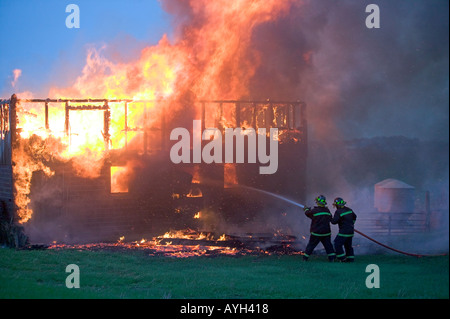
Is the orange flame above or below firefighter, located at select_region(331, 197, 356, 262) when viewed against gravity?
above

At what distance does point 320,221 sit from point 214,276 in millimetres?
3980

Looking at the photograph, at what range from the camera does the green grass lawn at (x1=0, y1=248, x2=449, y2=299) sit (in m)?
10.6

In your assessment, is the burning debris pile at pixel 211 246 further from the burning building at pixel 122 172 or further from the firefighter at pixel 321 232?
the firefighter at pixel 321 232

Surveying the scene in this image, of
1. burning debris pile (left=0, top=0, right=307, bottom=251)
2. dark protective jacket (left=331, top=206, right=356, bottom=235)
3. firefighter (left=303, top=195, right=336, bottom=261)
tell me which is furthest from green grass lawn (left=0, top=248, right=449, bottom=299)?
burning debris pile (left=0, top=0, right=307, bottom=251)

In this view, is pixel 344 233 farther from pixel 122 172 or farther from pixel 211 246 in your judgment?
pixel 122 172

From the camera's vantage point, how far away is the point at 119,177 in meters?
22.0

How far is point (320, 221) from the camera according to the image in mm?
14703

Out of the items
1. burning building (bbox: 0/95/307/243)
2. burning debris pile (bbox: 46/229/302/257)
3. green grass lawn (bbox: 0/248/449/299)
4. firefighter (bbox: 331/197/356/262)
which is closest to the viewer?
green grass lawn (bbox: 0/248/449/299)

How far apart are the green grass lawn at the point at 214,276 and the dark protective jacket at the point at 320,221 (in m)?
0.90

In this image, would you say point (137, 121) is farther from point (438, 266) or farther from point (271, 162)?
point (438, 266)

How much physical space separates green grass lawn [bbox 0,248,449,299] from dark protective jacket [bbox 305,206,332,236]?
0.90 metres

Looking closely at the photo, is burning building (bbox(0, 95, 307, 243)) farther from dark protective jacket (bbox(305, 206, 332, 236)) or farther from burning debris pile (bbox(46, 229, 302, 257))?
dark protective jacket (bbox(305, 206, 332, 236))

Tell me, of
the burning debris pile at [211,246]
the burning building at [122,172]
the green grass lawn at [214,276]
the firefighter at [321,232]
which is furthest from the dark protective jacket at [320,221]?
the burning building at [122,172]

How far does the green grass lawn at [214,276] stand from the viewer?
1058cm
